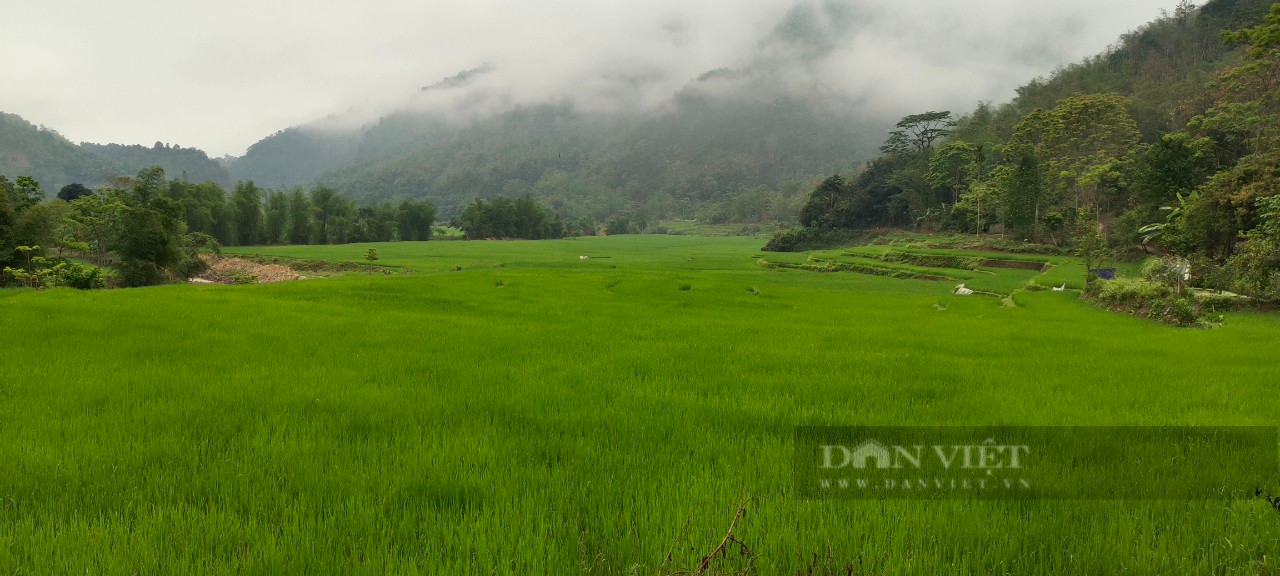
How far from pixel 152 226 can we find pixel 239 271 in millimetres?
15984

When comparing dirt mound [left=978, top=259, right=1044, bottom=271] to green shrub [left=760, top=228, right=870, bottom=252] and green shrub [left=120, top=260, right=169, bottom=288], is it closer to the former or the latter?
green shrub [left=760, top=228, right=870, bottom=252]

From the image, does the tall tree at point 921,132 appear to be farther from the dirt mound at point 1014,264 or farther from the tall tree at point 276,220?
the tall tree at point 276,220

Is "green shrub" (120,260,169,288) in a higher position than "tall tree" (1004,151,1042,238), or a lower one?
lower

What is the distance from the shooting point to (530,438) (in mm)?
4297

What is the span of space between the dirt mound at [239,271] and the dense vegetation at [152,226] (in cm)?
167

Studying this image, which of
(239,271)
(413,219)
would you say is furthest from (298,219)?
(239,271)

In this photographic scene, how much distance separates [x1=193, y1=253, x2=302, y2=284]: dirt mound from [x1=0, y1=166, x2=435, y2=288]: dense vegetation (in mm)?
1673

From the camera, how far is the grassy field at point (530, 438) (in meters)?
2.57

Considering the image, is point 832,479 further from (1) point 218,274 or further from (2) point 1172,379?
(1) point 218,274

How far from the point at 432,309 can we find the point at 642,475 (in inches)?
488

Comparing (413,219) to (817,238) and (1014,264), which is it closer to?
(817,238)

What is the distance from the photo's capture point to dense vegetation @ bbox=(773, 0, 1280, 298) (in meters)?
22.4

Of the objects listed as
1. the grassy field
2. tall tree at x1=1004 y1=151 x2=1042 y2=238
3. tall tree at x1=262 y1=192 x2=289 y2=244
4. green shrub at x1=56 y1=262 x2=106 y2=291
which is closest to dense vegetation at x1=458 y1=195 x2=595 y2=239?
tall tree at x1=262 y1=192 x2=289 y2=244

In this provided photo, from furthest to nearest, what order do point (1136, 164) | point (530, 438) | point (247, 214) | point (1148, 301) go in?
1. point (247, 214)
2. point (1136, 164)
3. point (1148, 301)
4. point (530, 438)
